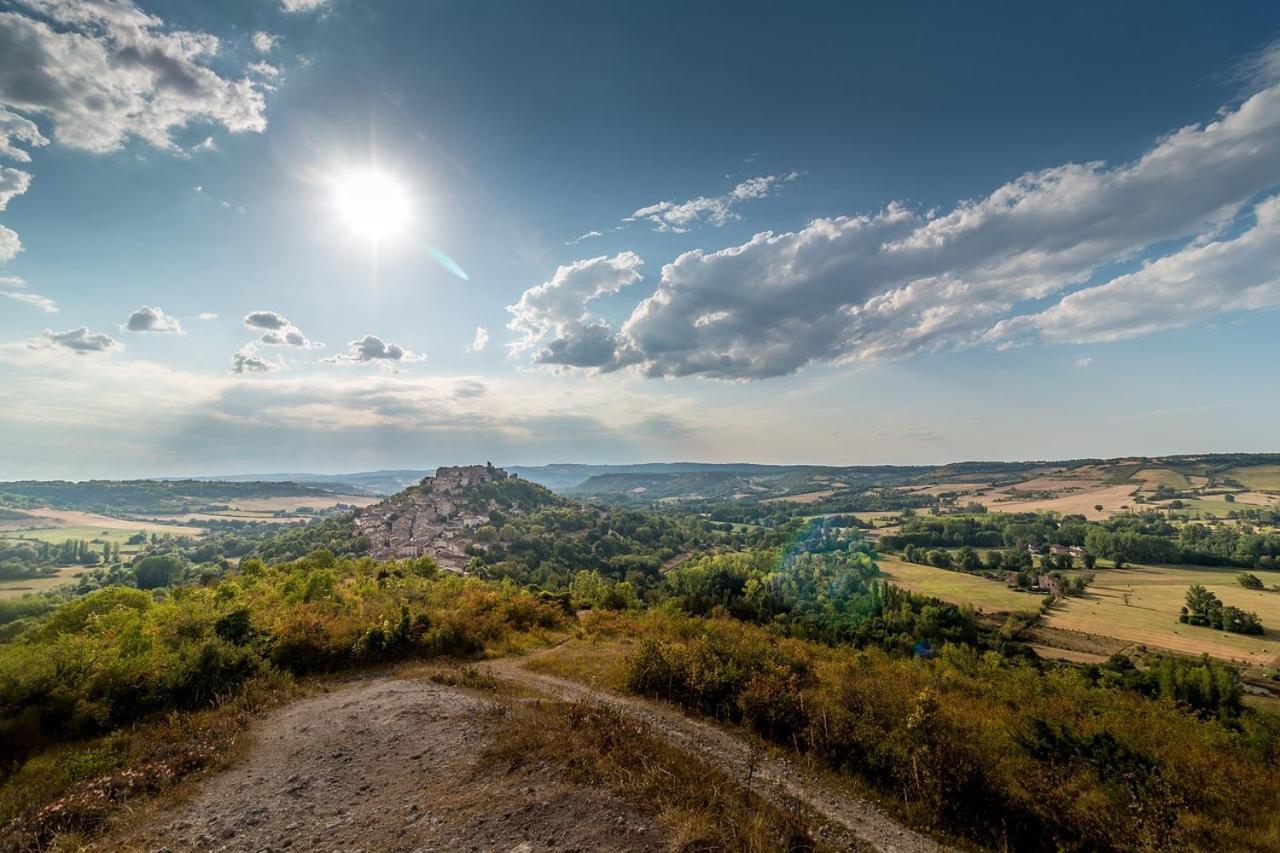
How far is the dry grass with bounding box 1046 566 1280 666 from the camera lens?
46000 millimetres

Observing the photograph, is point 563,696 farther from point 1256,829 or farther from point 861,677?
point 1256,829

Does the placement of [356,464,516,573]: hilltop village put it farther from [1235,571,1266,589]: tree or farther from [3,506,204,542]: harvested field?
[1235,571,1266,589]: tree

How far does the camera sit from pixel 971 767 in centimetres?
992

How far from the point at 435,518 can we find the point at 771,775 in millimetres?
109800

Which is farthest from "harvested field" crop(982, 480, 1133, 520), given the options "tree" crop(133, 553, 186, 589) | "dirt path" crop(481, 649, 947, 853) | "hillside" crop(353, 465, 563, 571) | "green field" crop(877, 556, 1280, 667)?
"tree" crop(133, 553, 186, 589)

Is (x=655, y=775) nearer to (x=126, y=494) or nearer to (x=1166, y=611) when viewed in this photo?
(x=1166, y=611)

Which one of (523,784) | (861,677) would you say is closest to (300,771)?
(523,784)

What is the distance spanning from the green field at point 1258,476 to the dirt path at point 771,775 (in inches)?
7260

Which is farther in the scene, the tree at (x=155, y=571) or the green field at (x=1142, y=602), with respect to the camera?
the tree at (x=155, y=571)

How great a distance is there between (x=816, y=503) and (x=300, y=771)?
202 metres

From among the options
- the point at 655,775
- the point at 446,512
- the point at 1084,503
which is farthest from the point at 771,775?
the point at 1084,503

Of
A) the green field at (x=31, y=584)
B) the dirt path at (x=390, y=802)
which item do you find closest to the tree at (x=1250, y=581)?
the dirt path at (x=390, y=802)

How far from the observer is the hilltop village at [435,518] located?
253 feet

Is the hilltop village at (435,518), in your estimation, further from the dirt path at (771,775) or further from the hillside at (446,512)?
the dirt path at (771,775)
